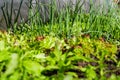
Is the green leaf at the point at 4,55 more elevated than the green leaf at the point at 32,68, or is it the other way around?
the green leaf at the point at 4,55

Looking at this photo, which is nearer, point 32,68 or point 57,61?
point 32,68

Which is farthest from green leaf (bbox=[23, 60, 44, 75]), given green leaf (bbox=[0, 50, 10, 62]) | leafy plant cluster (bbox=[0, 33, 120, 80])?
green leaf (bbox=[0, 50, 10, 62])

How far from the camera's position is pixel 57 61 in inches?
98.7

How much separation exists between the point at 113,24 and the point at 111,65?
5.14ft

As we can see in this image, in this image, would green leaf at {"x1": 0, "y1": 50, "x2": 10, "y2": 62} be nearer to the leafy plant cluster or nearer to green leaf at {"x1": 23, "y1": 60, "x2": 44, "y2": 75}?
the leafy plant cluster

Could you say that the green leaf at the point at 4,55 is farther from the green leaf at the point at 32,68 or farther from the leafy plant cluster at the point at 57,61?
the green leaf at the point at 32,68

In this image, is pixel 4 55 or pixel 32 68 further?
pixel 4 55

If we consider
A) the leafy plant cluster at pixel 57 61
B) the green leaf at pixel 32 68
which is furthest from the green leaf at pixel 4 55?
the green leaf at pixel 32 68

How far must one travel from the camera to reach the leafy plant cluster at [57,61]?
6.95 feet

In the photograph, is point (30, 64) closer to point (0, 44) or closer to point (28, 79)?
point (28, 79)

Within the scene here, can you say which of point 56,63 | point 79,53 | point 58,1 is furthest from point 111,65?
point 58,1

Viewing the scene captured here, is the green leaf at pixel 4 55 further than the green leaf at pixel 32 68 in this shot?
Yes

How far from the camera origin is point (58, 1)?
204 inches

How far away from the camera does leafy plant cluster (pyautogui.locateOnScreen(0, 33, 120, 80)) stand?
83.4 inches
